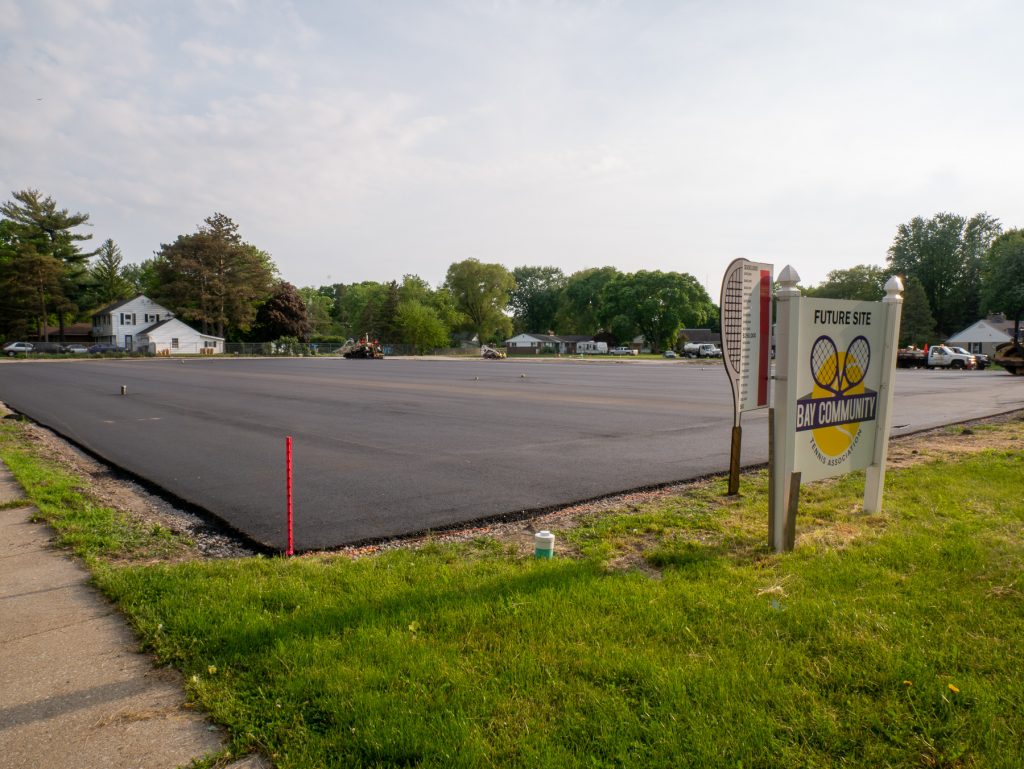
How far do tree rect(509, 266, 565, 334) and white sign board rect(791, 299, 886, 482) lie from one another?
141564 mm

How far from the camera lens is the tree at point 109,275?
99.6m

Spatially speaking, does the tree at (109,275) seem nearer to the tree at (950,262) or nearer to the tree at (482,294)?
the tree at (482,294)

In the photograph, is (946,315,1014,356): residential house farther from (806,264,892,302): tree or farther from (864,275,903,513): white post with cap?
(864,275,903,513): white post with cap

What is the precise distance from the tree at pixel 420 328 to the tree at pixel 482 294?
2268cm

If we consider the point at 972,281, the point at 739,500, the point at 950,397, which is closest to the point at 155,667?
the point at 739,500

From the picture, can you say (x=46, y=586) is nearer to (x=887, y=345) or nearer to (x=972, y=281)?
(x=887, y=345)

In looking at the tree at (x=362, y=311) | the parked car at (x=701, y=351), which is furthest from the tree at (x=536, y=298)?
the parked car at (x=701, y=351)

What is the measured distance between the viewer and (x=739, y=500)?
6816 millimetres

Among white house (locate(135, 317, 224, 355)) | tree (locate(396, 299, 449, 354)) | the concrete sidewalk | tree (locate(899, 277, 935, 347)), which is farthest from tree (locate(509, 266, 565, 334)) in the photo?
the concrete sidewalk

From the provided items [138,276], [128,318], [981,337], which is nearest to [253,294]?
[128,318]

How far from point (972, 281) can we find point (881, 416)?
382 feet

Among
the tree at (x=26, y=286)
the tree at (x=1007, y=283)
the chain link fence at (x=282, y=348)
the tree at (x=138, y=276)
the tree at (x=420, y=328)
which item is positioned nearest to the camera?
the tree at (x=1007, y=283)

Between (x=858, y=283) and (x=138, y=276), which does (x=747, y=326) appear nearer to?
(x=858, y=283)

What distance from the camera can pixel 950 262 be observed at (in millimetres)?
99750
